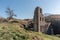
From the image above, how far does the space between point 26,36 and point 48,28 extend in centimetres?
3127

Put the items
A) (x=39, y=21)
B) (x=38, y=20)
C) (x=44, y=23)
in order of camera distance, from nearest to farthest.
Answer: (x=38, y=20) < (x=39, y=21) < (x=44, y=23)

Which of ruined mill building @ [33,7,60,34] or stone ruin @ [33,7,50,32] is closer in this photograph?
stone ruin @ [33,7,50,32]

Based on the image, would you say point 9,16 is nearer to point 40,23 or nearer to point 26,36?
point 40,23

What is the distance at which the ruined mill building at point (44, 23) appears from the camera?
4638cm

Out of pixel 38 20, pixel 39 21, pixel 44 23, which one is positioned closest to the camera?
pixel 38 20

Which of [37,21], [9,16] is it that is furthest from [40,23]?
[9,16]

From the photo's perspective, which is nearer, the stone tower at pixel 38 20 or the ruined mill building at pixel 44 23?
the stone tower at pixel 38 20

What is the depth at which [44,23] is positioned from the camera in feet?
159

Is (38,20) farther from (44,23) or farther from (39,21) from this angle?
(44,23)

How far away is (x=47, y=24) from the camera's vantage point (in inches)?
1959

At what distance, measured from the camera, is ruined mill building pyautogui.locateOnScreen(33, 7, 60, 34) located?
152ft

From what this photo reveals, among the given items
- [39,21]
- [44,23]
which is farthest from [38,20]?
[44,23]

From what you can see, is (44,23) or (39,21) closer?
(39,21)

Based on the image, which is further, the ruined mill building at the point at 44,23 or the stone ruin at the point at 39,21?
the ruined mill building at the point at 44,23
